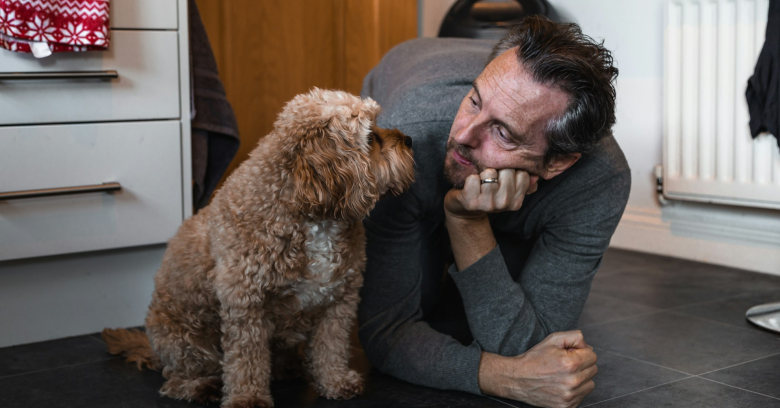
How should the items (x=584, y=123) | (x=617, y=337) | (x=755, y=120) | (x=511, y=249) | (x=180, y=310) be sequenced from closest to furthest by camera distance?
(x=584, y=123) → (x=180, y=310) → (x=511, y=249) → (x=617, y=337) → (x=755, y=120)

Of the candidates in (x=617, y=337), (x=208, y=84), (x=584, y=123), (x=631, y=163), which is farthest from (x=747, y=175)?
(x=208, y=84)

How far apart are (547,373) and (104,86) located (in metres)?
1.30

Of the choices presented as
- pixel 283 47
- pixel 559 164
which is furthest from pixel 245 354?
pixel 283 47

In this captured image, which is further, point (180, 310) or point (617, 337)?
point (617, 337)

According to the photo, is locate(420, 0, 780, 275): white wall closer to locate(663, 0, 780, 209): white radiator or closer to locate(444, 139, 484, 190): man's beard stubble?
locate(663, 0, 780, 209): white radiator

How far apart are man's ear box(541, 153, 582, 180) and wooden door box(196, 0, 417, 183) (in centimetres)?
160

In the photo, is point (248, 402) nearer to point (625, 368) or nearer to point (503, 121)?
point (503, 121)

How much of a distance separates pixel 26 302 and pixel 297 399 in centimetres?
87

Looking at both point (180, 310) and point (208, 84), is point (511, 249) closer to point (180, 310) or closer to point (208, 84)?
point (180, 310)

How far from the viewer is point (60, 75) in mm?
1927

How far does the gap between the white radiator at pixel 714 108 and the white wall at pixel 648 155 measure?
13 cm

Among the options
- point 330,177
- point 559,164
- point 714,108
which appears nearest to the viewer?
point 330,177

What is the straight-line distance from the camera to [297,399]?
165cm

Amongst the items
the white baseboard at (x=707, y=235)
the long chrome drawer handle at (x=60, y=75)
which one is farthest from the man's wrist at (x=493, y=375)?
the white baseboard at (x=707, y=235)
